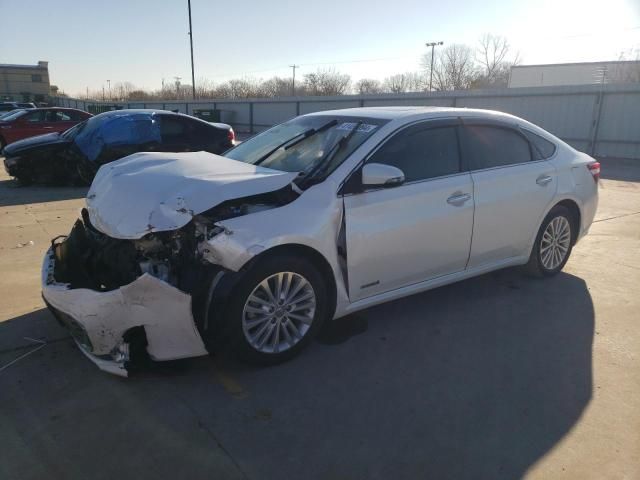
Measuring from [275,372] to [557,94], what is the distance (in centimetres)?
1840

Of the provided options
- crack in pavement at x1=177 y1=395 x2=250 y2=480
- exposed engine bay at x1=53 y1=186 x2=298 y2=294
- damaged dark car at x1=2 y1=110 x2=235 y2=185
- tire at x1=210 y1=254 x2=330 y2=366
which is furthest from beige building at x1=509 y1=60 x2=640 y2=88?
crack in pavement at x1=177 y1=395 x2=250 y2=480

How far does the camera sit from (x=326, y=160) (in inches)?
146

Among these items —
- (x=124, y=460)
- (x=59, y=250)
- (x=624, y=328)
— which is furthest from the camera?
(x=624, y=328)

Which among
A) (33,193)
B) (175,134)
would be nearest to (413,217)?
(175,134)

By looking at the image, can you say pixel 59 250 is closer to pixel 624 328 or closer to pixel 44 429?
pixel 44 429

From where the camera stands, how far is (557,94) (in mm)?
18281

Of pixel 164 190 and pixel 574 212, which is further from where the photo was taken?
pixel 574 212

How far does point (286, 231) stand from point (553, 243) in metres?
3.17

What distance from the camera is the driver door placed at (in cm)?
358

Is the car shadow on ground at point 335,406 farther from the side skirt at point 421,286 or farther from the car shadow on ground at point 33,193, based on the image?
the car shadow on ground at point 33,193

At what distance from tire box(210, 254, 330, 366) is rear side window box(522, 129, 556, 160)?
2682 millimetres

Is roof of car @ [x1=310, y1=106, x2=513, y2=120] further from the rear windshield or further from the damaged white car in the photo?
the rear windshield

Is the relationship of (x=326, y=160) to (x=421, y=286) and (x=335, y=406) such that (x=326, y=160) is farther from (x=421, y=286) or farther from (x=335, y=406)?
(x=335, y=406)

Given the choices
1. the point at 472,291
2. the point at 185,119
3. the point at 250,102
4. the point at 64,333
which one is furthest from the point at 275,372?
the point at 250,102
